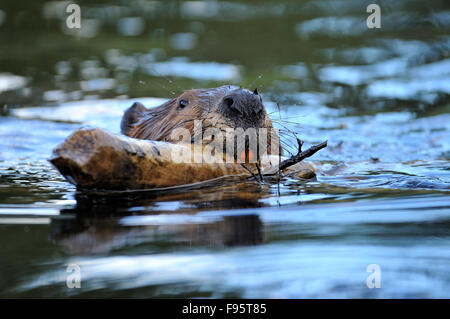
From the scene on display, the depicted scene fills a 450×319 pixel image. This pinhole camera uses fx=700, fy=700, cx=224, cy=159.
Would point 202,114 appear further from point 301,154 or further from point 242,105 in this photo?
point 301,154

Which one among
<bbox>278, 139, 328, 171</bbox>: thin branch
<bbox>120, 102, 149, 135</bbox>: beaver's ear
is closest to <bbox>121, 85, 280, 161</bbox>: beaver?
<bbox>120, 102, 149, 135</bbox>: beaver's ear

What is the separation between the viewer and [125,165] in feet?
11.0

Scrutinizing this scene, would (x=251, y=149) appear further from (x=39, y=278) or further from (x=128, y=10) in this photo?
(x=128, y=10)

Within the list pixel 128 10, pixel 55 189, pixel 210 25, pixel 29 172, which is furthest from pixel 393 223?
pixel 128 10

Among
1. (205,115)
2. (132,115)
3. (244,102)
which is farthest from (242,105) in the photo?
(132,115)

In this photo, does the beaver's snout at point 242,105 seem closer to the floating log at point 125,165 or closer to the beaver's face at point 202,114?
the beaver's face at point 202,114

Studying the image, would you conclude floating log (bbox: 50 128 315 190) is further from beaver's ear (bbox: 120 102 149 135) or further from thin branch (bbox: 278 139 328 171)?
beaver's ear (bbox: 120 102 149 135)

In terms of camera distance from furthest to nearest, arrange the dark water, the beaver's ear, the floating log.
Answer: the beaver's ear, the floating log, the dark water

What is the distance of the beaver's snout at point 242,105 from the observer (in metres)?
3.74

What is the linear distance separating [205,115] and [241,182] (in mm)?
458

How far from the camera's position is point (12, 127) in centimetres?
733

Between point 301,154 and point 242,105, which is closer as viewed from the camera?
point 301,154

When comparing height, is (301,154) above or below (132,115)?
below

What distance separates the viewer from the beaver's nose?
12.3 feet
